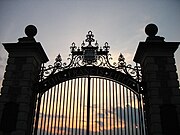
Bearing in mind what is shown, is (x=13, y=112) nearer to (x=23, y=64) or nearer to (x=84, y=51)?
(x=23, y=64)

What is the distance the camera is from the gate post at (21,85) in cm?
802

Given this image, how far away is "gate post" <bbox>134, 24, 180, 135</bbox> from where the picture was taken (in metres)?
7.71

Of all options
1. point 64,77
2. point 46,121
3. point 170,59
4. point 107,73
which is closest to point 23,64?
point 64,77

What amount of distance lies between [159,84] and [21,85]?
5185 mm

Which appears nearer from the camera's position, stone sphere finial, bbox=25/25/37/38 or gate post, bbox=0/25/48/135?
gate post, bbox=0/25/48/135

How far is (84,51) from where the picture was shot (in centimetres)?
958

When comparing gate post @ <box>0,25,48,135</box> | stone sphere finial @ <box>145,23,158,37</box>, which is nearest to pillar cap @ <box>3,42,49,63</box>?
gate post @ <box>0,25,48,135</box>

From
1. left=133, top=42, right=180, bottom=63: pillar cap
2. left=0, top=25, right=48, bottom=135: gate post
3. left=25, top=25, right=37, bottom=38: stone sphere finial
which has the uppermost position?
left=25, top=25, right=37, bottom=38: stone sphere finial

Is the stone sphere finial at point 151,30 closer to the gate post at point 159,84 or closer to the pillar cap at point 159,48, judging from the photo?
the gate post at point 159,84

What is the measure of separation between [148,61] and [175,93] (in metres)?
1.55

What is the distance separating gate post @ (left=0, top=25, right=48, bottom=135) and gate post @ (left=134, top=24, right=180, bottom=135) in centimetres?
434

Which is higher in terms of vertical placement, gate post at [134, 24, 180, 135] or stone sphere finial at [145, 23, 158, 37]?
stone sphere finial at [145, 23, 158, 37]

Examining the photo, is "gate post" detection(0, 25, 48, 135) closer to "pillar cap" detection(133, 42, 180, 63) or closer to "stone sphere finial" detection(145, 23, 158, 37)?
"pillar cap" detection(133, 42, 180, 63)

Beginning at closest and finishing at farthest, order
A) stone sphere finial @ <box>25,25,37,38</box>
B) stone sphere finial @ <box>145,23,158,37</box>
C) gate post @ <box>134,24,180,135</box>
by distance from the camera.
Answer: gate post @ <box>134,24,180,135</box> < stone sphere finial @ <box>145,23,158,37</box> < stone sphere finial @ <box>25,25,37,38</box>
